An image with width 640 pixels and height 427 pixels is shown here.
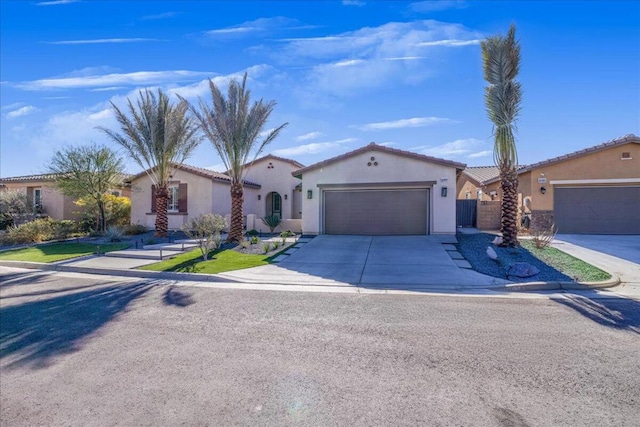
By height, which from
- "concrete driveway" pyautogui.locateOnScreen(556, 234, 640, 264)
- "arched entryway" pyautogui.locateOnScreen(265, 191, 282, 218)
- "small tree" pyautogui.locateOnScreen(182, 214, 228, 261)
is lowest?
"concrete driveway" pyautogui.locateOnScreen(556, 234, 640, 264)

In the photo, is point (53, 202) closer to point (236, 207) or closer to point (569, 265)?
point (236, 207)

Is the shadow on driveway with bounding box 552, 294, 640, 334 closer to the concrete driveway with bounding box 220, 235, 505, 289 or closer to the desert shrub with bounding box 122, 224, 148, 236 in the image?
the concrete driveway with bounding box 220, 235, 505, 289

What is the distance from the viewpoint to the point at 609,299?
7.25m

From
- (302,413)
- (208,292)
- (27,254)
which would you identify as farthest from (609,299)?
(27,254)

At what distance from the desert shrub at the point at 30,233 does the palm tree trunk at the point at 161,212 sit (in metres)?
5.24

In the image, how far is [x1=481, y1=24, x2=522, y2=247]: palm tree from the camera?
1250 centimetres

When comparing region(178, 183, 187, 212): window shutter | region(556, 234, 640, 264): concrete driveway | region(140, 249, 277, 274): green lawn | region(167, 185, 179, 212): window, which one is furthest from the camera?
region(167, 185, 179, 212): window

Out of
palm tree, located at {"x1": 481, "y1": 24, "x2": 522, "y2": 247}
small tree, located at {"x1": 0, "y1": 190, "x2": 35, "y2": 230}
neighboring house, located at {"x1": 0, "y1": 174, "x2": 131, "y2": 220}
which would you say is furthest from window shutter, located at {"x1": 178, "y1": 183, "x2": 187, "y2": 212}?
palm tree, located at {"x1": 481, "y1": 24, "x2": 522, "y2": 247}

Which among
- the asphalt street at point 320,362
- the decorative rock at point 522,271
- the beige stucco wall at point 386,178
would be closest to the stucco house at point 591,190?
the beige stucco wall at point 386,178

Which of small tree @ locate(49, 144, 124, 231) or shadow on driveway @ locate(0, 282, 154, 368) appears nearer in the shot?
shadow on driveway @ locate(0, 282, 154, 368)

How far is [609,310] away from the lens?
6465 mm

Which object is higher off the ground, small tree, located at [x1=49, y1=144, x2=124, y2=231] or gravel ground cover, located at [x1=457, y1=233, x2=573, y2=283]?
small tree, located at [x1=49, y1=144, x2=124, y2=231]

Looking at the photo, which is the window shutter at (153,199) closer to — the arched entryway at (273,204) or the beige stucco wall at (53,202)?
the beige stucco wall at (53,202)

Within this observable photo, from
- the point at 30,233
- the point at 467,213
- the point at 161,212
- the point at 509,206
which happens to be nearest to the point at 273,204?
the point at 161,212
